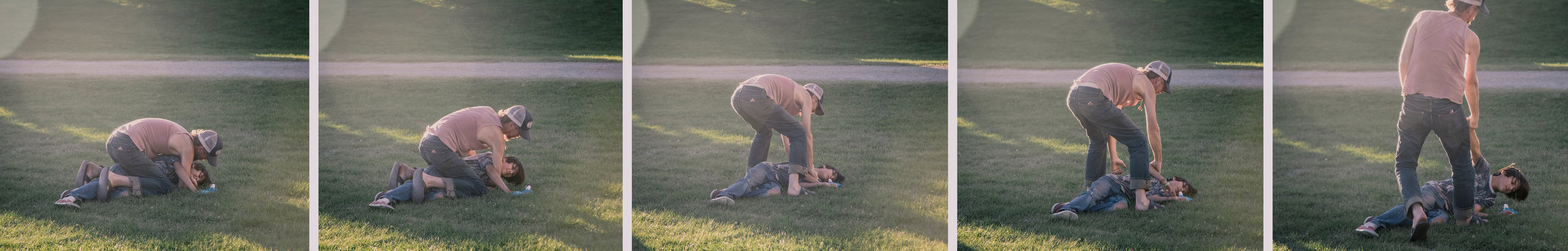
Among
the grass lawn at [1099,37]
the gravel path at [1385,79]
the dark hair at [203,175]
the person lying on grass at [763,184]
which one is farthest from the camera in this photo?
the grass lawn at [1099,37]

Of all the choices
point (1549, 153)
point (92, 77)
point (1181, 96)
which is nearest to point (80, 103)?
point (92, 77)

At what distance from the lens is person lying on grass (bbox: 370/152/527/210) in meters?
5.29

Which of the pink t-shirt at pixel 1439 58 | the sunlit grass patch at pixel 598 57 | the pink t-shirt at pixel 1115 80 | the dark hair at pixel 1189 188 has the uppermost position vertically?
the pink t-shirt at pixel 1439 58

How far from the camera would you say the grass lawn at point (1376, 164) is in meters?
4.87

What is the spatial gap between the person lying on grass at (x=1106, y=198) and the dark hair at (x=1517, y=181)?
1554 millimetres

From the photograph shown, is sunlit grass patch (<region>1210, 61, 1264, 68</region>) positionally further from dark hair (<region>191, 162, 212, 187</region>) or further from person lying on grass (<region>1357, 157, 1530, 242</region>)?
dark hair (<region>191, 162, 212, 187</region>)

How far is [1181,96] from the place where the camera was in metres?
7.11

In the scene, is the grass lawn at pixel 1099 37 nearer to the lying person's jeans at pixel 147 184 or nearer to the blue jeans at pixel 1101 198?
the blue jeans at pixel 1101 198

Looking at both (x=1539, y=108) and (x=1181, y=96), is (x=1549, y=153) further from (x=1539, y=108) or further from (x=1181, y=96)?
(x=1181, y=96)

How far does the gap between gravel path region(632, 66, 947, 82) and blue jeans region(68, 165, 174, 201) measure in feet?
8.83

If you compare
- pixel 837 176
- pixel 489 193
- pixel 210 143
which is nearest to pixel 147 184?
pixel 210 143

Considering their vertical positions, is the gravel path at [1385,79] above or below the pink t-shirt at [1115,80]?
below

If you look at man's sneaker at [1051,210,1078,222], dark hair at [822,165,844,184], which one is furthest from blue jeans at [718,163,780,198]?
man's sneaker at [1051,210,1078,222]

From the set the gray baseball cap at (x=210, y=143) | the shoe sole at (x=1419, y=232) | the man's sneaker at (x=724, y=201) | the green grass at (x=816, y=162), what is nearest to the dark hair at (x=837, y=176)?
the green grass at (x=816, y=162)
